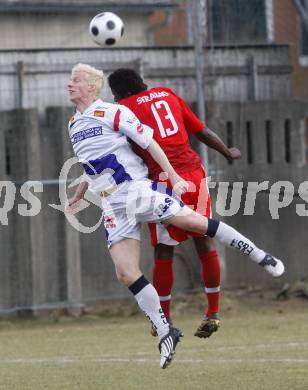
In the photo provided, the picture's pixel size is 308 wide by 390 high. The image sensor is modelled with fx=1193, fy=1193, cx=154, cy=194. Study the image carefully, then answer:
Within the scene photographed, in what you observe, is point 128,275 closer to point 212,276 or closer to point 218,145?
point 212,276

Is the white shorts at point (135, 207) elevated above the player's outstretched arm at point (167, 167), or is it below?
below

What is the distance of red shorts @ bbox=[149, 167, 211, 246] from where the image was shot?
31.0 ft

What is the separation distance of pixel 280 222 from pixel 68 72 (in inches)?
139

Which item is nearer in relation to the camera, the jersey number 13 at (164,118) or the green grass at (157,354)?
the green grass at (157,354)

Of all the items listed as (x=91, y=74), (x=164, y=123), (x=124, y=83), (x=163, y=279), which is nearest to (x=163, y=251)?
(x=163, y=279)

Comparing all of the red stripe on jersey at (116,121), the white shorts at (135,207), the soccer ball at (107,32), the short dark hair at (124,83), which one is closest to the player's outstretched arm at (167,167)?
the white shorts at (135,207)

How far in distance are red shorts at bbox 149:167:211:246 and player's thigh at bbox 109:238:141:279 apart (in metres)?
0.56

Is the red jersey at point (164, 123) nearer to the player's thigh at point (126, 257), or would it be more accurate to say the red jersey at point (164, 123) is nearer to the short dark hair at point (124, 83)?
the short dark hair at point (124, 83)

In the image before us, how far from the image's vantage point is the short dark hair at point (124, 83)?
9398 millimetres

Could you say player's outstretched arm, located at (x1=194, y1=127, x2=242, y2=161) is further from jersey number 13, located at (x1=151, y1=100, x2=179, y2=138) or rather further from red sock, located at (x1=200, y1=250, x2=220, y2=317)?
red sock, located at (x1=200, y1=250, x2=220, y2=317)

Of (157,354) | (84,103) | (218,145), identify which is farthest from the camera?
(157,354)

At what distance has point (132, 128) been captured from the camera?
8953 mm

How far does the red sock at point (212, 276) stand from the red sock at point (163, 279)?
286mm

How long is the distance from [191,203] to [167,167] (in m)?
0.74
